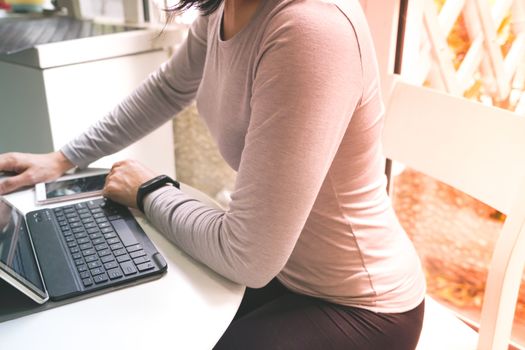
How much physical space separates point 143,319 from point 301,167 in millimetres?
239

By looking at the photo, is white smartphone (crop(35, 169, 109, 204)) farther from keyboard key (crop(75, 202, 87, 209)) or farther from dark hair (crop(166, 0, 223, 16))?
dark hair (crop(166, 0, 223, 16))

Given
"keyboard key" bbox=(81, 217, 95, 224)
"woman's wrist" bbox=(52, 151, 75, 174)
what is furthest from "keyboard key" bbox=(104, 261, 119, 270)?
"woman's wrist" bbox=(52, 151, 75, 174)

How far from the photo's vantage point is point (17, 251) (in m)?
0.61

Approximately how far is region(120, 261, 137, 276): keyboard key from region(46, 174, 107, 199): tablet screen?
24 centimetres

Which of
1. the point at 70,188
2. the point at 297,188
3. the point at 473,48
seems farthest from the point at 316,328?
the point at 473,48

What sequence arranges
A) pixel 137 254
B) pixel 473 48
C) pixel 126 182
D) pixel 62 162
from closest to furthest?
pixel 137 254, pixel 126 182, pixel 62 162, pixel 473 48

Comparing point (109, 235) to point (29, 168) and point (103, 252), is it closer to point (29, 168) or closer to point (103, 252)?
point (103, 252)

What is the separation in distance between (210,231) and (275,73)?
8.4 inches

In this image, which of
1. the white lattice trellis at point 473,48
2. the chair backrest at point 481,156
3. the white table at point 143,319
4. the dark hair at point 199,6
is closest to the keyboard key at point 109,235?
the white table at point 143,319

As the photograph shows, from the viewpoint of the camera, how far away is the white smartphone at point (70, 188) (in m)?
0.80

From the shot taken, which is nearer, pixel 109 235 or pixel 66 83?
pixel 109 235

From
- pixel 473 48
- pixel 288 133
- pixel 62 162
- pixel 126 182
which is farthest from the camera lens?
pixel 473 48

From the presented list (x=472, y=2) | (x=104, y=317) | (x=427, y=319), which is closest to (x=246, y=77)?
(x=104, y=317)

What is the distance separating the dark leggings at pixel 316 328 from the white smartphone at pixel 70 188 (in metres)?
0.33
